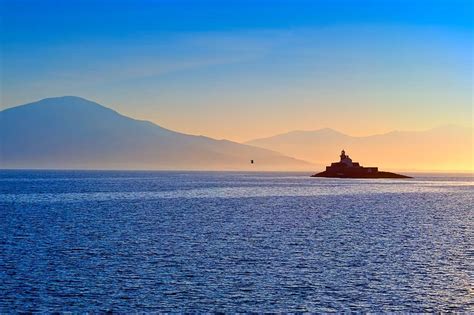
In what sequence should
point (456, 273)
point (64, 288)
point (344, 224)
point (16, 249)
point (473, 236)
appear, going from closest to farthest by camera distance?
point (64, 288) → point (456, 273) → point (16, 249) → point (473, 236) → point (344, 224)

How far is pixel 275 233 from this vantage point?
73.6 m

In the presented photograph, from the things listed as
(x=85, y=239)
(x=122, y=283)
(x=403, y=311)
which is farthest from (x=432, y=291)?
(x=85, y=239)

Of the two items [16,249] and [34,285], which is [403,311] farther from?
[16,249]

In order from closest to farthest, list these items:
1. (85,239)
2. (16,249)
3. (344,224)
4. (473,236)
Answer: (16,249) → (85,239) → (473,236) → (344,224)

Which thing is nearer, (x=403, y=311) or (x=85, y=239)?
(x=403, y=311)

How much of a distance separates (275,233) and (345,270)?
26.8 meters

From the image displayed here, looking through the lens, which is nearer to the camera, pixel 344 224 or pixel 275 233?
pixel 275 233

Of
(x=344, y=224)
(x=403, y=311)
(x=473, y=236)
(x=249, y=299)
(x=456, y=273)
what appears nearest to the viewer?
(x=403, y=311)

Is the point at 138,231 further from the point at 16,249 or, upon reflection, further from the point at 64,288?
the point at 64,288

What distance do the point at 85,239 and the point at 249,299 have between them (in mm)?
34237

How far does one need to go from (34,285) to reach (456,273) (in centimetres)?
3020

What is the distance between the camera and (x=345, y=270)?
47.1 m

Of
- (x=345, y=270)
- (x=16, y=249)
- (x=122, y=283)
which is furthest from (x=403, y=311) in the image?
(x=16, y=249)

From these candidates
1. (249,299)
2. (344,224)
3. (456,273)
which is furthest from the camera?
(344,224)
